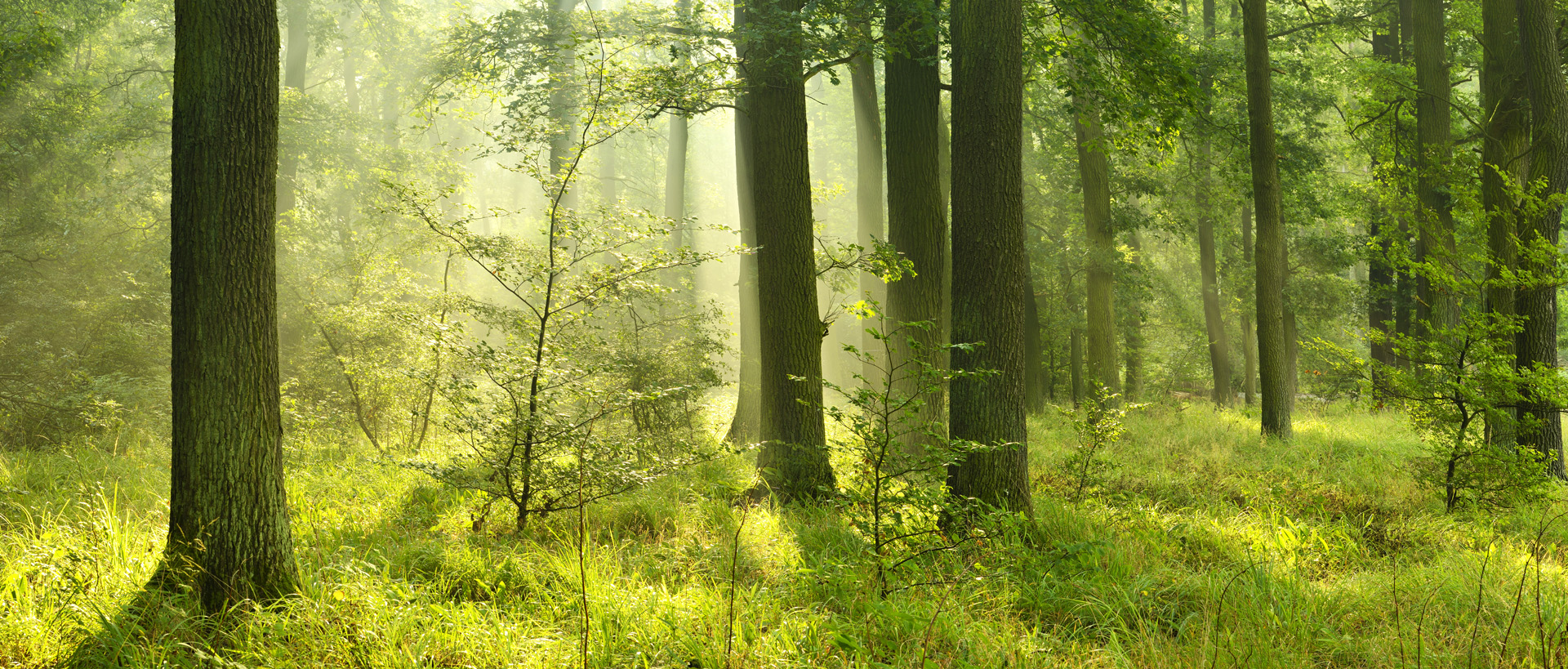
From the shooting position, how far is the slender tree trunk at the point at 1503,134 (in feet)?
25.7

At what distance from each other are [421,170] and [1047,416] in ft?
54.4

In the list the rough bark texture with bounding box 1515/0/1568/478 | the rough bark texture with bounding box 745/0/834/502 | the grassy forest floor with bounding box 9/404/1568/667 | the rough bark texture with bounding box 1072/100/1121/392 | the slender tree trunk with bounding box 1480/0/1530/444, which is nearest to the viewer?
the grassy forest floor with bounding box 9/404/1568/667

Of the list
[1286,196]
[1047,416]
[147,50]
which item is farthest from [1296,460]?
[147,50]

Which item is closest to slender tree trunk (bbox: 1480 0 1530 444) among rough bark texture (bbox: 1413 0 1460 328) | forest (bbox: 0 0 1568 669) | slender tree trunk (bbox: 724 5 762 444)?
forest (bbox: 0 0 1568 669)

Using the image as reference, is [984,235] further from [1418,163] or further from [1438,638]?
[1418,163]

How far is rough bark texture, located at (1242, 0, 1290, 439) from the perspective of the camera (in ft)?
34.7

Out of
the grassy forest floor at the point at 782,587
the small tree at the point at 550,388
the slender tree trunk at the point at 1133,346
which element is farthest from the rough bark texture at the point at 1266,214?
the small tree at the point at 550,388

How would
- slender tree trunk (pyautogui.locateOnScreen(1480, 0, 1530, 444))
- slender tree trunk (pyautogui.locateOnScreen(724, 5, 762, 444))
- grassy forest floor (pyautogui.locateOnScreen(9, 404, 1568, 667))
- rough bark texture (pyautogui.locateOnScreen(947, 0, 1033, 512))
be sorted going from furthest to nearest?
slender tree trunk (pyautogui.locateOnScreen(724, 5, 762, 444))
slender tree trunk (pyautogui.locateOnScreen(1480, 0, 1530, 444))
rough bark texture (pyautogui.locateOnScreen(947, 0, 1033, 512))
grassy forest floor (pyautogui.locateOnScreen(9, 404, 1568, 667))

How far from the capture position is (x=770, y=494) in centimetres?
637

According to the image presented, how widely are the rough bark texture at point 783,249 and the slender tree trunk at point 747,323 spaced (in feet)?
9.96

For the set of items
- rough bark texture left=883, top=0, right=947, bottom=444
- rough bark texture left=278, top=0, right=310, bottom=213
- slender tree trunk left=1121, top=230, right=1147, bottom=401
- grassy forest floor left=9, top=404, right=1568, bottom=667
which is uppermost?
rough bark texture left=278, top=0, right=310, bottom=213

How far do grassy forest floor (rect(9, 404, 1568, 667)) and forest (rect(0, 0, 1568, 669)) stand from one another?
3 cm

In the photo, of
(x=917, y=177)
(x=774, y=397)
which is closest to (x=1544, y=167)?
(x=917, y=177)

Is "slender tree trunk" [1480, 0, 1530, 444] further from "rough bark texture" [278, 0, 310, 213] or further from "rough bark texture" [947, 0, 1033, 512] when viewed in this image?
"rough bark texture" [278, 0, 310, 213]
